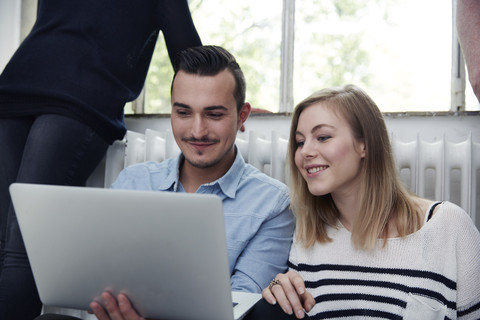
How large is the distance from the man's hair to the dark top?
14 cm

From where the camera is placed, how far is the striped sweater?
41.5 inches

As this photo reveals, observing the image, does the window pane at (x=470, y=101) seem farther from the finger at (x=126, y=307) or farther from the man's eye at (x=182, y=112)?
the finger at (x=126, y=307)

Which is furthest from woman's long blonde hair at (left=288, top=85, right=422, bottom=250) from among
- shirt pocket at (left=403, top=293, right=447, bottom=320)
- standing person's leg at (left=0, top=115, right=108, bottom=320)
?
standing person's leg at (left=0, top=115, right=108, bottom=320)

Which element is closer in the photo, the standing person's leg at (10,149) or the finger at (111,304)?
the finger at (111,304)

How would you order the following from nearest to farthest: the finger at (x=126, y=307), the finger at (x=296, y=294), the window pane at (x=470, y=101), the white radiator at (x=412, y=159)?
the finger at (x=126, y=307)
the finger at (x=296, y=294)
the white radiator at (x=412, y=159)
the window pane at (x=470, y=101)

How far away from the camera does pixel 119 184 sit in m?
1.43

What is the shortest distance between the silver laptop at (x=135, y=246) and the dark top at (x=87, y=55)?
2.44 ft

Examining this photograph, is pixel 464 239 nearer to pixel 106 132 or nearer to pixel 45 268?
pixel 45 268

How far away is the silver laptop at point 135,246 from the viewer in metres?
0.68

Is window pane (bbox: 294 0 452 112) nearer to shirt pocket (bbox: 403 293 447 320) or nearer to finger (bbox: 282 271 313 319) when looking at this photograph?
shirt pocket (bbox: 403 293 447 320)

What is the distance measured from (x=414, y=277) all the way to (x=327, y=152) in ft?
1.09

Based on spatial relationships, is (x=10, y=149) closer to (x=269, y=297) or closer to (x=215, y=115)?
(x=215, y=115)

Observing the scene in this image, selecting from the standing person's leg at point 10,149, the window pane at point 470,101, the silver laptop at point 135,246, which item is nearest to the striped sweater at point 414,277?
the silver laptop at point 135,246

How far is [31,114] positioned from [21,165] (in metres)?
0.16
